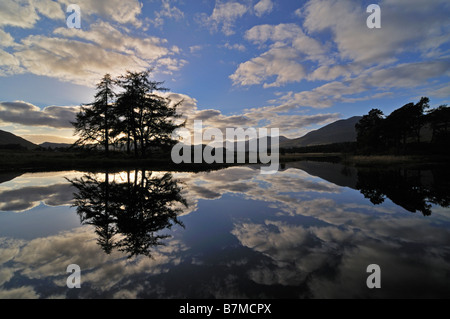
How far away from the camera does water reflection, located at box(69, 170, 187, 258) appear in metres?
4.52

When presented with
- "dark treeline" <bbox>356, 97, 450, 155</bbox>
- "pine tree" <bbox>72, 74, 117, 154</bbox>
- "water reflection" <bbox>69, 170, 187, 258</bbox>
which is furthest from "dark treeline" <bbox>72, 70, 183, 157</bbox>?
"dark treeline" <bbox>356, 97, 450, 155</bbox>

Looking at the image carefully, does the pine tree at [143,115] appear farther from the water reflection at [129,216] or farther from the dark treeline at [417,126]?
the dark treeline at [417,126]

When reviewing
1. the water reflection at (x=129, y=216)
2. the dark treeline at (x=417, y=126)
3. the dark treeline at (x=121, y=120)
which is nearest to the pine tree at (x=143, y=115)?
the dark treeline at (x=121, y=120)

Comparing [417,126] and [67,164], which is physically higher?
[417,126]

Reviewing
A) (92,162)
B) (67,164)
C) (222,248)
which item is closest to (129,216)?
(222,248)

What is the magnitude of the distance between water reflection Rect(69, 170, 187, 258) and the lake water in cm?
4

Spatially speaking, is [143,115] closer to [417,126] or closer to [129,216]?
[129,216]

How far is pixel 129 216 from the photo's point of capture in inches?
245

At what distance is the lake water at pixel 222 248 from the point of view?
2.92m

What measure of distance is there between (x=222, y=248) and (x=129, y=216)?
3.71m

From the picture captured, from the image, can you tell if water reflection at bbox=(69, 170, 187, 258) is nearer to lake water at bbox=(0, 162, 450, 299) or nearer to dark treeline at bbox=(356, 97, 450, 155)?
lake water at bbox=(0, 162, 450, 299)

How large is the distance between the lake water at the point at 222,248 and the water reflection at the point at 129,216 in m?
0.04
